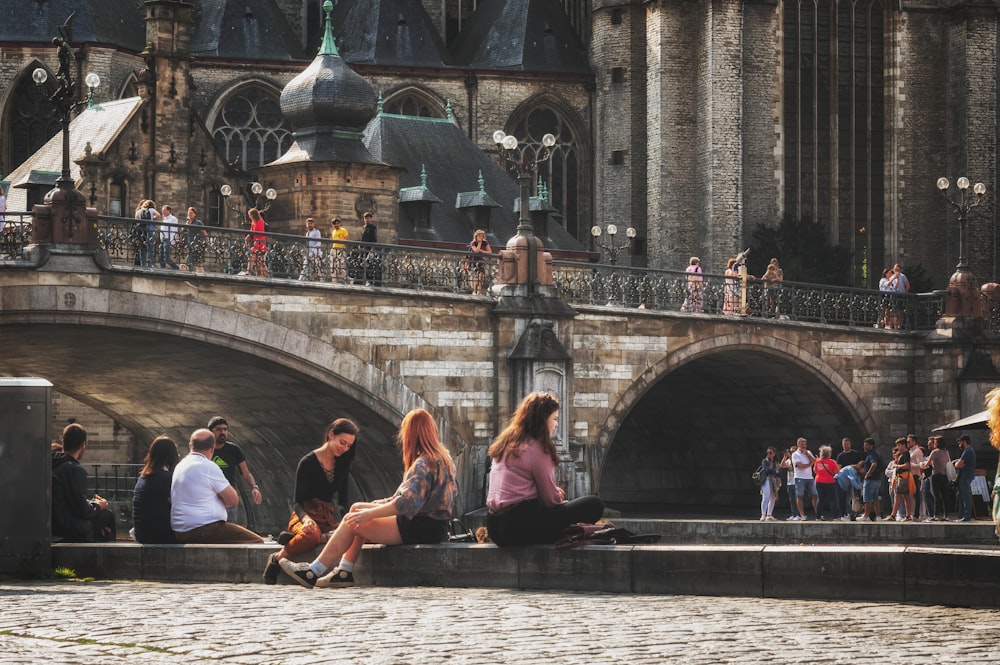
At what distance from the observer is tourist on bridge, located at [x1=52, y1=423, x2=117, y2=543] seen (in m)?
16.6

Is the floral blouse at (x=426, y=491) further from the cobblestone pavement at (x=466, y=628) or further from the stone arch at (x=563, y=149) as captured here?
the stone arch at (x=563, y=149)

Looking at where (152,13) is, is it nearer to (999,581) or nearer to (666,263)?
(666,263)

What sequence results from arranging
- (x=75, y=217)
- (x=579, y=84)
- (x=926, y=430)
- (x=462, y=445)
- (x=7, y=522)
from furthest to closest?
(x=579, y=84), (x=926, y=430), (x=462, y=445), (x=75, y=217), (x=7, y=522)

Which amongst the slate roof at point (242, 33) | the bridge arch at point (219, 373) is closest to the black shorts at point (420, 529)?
the bridge arch at point (219, 373)

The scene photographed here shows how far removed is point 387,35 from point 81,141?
1630cm

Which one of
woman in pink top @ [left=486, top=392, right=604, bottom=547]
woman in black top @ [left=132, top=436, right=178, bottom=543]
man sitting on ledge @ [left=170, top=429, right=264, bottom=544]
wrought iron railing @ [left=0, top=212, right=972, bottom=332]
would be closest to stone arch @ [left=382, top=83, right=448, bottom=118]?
wrought iron railing @ [left=0, top=212, right=972, bottom=332]

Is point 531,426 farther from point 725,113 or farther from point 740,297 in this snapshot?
point 725,113

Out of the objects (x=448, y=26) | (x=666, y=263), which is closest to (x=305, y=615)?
(x=666, y=263)

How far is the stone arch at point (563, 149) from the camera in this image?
2307 inches

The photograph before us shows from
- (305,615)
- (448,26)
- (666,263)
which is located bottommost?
(305,615)

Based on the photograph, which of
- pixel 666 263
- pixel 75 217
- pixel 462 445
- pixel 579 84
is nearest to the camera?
pixel 75 217

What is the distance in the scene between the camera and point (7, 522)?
15.8m

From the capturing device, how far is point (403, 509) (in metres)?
14.9

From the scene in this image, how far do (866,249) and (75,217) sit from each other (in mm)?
31334
